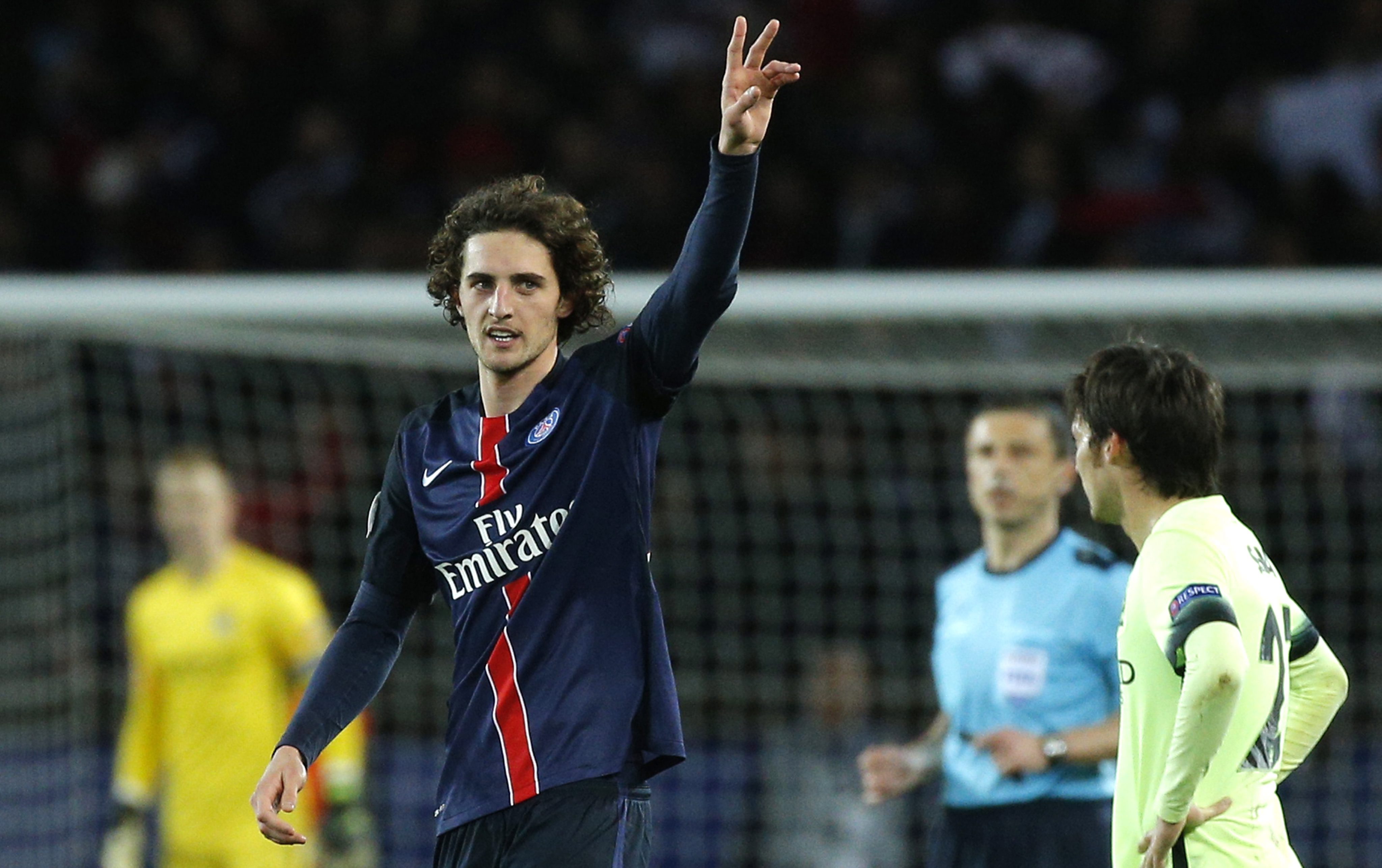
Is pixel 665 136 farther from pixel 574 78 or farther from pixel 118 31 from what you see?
pixel 118 31

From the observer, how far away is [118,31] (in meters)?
11.5

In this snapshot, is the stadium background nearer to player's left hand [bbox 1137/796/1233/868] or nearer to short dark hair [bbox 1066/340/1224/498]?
short dark hair [bbox 1066/340/1224/498]

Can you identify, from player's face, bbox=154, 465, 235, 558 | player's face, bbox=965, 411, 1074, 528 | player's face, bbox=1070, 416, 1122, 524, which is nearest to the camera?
player's face, bbox=1070, 416, 1122, 524

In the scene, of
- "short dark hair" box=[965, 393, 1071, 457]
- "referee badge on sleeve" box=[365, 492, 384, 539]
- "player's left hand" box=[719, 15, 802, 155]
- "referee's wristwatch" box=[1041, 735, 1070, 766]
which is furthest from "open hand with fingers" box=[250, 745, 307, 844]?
"short dark hair" box=[965, 393, 1071, 457]

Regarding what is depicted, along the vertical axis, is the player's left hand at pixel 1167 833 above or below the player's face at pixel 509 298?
below

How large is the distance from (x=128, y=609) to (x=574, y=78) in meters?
4.58

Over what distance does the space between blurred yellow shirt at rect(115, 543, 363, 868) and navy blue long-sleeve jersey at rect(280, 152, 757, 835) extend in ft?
12.3

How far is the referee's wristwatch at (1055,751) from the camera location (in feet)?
14.8

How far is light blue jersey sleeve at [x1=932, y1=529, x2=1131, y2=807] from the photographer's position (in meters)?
4.67

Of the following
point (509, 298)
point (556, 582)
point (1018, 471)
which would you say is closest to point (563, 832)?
point (556, 582)

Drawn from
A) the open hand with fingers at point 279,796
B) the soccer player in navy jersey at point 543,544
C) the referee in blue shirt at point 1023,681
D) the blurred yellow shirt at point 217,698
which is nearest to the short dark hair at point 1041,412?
the referee in blue shirt at point 1023,681

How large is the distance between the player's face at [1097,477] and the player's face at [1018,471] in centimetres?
157

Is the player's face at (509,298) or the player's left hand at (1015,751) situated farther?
the player's left hand at (1015,751)

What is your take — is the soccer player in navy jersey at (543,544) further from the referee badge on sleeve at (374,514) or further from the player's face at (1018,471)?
the player's face at (1018,471)
